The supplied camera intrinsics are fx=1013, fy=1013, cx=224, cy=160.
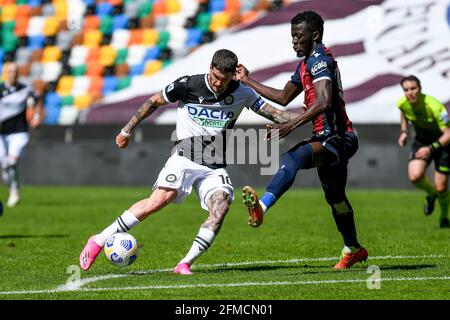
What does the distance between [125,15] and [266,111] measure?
66.4 feet

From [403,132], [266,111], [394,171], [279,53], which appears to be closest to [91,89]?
[279,53]

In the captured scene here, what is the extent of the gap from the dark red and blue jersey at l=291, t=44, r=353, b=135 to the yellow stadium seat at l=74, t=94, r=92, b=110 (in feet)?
60.2

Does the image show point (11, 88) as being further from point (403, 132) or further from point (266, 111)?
point (266, 111)

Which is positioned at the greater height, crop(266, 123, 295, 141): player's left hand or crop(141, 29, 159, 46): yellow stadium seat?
crop(266, 123, 295, 141): player's left hand

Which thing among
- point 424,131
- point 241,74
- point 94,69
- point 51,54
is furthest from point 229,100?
point 51,54

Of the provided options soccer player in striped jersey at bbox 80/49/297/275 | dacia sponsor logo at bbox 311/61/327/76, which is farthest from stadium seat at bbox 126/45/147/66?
dacia sponsor logo at bbox 311/61/327/76

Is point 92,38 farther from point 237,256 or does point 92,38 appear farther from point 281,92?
point 281,92

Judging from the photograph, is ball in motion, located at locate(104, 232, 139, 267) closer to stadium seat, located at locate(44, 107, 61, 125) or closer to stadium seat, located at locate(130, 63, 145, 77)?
stadium seat, located at locate(44, 107, 61, 125)

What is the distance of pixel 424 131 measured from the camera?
46.3 feet

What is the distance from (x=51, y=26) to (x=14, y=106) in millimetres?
11531

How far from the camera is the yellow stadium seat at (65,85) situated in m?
27.7

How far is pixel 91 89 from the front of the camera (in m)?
27.6

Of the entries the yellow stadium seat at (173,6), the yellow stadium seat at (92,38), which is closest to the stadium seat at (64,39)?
the yellow stadium seat at (92,38)

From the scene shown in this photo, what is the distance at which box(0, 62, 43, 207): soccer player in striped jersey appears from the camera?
18.0 metres
